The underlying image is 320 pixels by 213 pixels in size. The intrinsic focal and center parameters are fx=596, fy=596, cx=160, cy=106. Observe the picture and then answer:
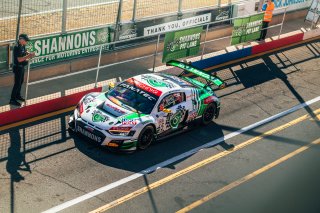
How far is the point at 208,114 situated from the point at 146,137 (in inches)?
97.8

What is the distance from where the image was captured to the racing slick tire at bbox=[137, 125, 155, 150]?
1425 cm

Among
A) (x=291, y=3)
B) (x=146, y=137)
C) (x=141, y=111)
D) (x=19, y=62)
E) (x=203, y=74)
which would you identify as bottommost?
(x=146, y=137)

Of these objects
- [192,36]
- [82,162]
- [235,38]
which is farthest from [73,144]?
[235,38]

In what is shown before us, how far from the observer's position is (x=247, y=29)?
21750 mm

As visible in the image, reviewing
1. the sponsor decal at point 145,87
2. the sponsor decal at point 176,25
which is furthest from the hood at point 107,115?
the sponsor decal at point 176,25

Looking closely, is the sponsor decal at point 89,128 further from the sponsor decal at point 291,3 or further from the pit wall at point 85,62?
the sponsor decal at point 291,3

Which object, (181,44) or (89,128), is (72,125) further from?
(181,44)

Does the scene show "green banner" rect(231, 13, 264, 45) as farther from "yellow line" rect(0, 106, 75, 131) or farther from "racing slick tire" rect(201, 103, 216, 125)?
"yellow line" rect(0, 106, 75, 131)

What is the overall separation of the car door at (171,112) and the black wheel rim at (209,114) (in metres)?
0.98

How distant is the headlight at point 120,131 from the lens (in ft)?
45.3

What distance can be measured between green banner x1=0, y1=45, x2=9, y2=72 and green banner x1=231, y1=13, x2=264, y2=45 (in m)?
8.17

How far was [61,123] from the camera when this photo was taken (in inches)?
614

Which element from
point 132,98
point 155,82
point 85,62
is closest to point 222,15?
point 85,62

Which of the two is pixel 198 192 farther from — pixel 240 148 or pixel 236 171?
pixel 240 148
